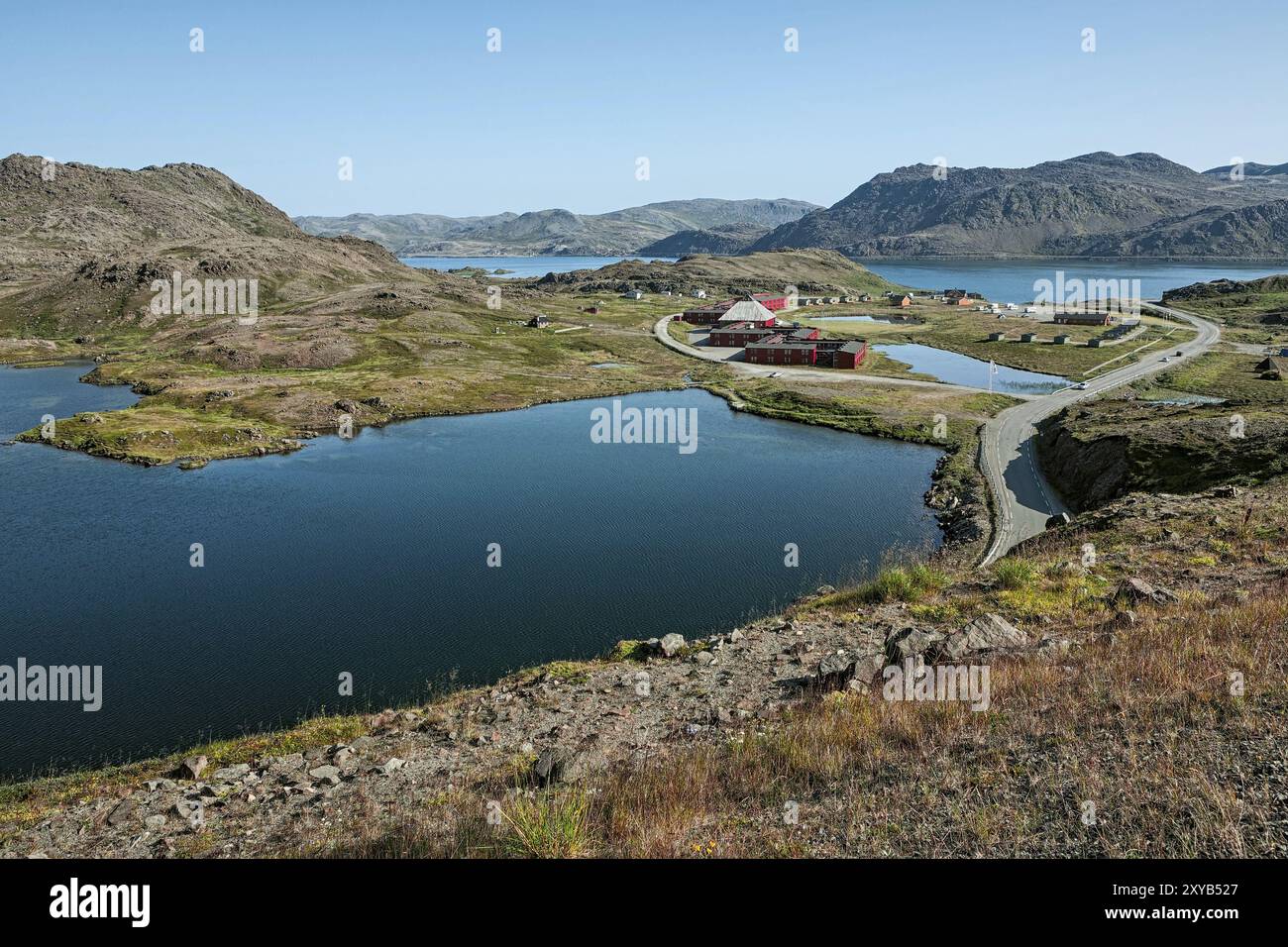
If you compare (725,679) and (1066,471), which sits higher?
(1066,471)

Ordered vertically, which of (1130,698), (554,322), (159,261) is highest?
(159,261)

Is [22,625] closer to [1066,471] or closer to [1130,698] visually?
[1130,698]

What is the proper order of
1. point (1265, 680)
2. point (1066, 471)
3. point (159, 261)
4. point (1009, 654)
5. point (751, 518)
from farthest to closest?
point (159, 261) → point (1066, 471) → point (751, 518) → point (1009, 654) → point (1265, 680)

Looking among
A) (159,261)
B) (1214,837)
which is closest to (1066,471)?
(1214,837)

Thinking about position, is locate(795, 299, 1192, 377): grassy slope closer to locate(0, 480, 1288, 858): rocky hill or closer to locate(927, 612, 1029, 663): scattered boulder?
locate(0, 480, 1288, 858): rocky hill

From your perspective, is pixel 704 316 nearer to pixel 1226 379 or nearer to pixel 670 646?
pixel 1226 379

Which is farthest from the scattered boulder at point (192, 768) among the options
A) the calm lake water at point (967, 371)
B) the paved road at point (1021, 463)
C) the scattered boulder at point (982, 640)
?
the calm lake water at point (967, 371)

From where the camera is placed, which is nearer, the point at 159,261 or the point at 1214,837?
the point at 1214,837
